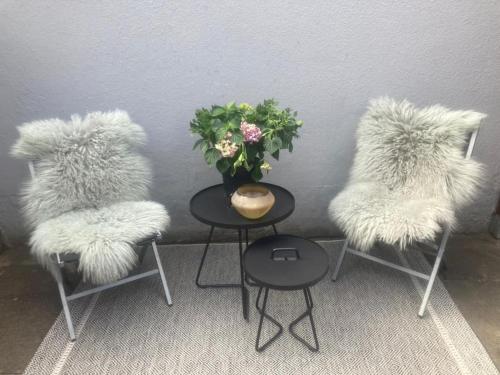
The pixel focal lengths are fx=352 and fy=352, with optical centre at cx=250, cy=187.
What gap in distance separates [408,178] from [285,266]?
84 centimetres

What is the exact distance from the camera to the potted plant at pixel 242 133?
1462 millimetres

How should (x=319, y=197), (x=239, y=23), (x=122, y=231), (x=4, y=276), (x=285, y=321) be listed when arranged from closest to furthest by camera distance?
1. (x=122, y=231)
2. (x=285, y=321)
3. (x=239, y=23)
4. (x=4, y=276)
5. (x=319, y=197)

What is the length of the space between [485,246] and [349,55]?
1.48 meters

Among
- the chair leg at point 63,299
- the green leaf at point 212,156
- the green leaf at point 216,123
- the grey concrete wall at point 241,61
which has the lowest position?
the chair leg at point 63,299

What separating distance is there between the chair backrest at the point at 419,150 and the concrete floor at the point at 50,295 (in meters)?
0.53

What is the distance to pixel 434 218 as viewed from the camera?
158cm

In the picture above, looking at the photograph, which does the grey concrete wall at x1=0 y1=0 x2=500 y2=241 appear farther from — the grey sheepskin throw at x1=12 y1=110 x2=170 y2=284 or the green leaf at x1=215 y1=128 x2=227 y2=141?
the green leaf at x1=215 y1=128 x2=227 y2=141

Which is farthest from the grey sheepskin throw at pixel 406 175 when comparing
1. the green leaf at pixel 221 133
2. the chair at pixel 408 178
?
the green leaf at pixel 221 133

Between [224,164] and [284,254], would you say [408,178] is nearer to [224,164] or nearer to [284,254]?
[284,254]

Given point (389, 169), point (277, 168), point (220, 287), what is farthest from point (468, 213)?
point (220, 287)

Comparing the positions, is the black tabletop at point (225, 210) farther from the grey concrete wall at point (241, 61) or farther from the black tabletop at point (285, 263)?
the grey concrete wall at point (241, 61)

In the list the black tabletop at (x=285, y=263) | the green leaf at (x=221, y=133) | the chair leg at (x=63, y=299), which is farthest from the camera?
the chair leg at (x=63, y=299)

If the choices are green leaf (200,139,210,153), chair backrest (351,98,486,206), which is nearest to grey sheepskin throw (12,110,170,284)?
green leaf (200,139,210,153)

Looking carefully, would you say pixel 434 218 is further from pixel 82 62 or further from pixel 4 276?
pixel 4 276
